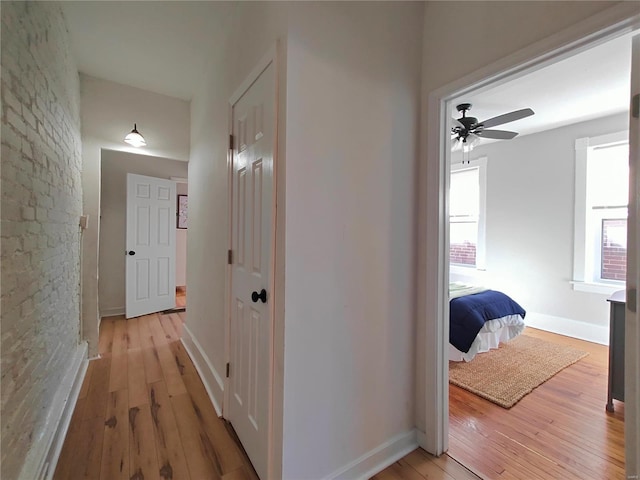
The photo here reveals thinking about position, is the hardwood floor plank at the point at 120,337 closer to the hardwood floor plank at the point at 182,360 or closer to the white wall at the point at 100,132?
the white wall at the point at 100,132

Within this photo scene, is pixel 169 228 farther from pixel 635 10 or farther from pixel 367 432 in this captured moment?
pixel 635 10

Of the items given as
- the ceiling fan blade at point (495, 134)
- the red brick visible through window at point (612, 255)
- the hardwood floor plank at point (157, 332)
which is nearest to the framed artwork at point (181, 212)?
the hardwood floor plank at point (157, 332)

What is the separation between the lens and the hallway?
1.49 metres

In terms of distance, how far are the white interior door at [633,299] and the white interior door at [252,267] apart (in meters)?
1.43

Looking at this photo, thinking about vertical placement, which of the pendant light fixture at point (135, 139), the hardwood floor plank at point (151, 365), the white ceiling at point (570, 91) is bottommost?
the hardwood floor plank at point (151, 365)

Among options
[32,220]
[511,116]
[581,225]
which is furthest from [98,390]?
[581,225]

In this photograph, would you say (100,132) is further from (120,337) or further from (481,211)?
(481,211)

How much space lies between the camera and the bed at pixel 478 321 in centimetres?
262

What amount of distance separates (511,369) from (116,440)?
3.12 meters

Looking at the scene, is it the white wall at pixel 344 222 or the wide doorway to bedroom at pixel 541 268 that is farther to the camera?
the wide doorway to bedroom at pixel 541 268

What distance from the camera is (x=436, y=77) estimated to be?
1.63 m

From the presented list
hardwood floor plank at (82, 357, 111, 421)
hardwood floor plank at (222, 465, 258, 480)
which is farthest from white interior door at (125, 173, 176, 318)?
hardwood floor plank at (222, 465, 258, 480)

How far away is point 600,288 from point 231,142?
440 centimetres

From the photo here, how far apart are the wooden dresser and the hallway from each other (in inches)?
98.4
